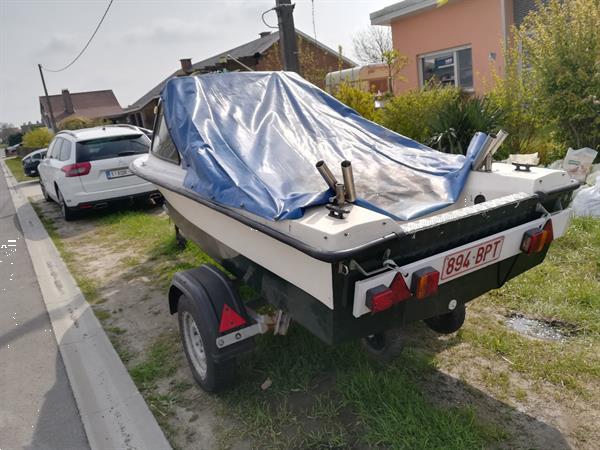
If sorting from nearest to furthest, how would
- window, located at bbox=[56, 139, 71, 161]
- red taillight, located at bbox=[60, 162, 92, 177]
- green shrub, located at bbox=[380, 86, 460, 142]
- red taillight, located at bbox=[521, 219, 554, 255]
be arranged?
red taillight, located at bbox=[521, 219, 554, 255]
green shrub, located at bbox=[380, 86, 460, 142]
red taillight, located at bbox=[60, 162, 92, 177]
window, located at bbox=[56, 139, 71, 161]

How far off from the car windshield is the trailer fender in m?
6.05

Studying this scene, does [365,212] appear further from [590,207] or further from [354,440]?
[590,207]

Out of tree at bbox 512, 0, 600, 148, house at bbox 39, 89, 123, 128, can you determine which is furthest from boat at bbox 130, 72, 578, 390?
house at bbox 39, 89, 123, 128

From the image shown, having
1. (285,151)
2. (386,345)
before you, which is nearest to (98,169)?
(285,151)

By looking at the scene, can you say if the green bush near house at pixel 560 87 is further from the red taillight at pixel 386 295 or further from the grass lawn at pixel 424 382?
the red taillight at pixel 386 295

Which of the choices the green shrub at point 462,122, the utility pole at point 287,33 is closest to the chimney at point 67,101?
the utility pole at point 287,33

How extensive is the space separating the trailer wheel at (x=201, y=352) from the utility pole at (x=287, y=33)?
4870mm

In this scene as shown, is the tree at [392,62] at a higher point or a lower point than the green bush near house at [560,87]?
higher

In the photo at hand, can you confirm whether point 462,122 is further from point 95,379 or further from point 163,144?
point 95,379

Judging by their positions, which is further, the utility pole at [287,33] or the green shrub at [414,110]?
the green shrub at [414,110]

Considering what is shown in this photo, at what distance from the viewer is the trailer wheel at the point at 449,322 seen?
3.47m

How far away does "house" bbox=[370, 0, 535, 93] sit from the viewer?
38.6 feet

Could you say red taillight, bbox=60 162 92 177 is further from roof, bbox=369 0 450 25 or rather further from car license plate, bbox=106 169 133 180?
roof, bbox=369 0 450 25

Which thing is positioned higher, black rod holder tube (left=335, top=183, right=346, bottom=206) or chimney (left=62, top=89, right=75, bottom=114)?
chimney (left=62, top=89, right=75, bottom=114)
